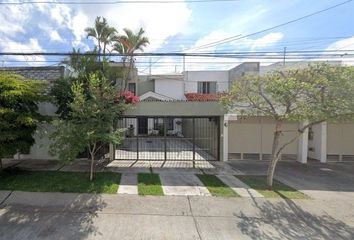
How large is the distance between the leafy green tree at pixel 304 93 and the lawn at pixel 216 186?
5.50 feet

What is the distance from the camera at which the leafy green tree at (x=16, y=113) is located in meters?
9.90

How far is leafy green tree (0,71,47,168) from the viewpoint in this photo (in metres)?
9.90

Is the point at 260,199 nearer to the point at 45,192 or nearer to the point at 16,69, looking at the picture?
the point at 45,192

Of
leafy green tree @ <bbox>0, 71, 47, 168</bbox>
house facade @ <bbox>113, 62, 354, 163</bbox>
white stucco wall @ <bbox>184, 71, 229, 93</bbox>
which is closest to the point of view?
leafy green tree @ <bbox>0, 71, 47, 168</bbox>

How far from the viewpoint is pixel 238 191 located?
977 centimetres

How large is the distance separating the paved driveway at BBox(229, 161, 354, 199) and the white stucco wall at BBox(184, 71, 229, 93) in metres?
17.5

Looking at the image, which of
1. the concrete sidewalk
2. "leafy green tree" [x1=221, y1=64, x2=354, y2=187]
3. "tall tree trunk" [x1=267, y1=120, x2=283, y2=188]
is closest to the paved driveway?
"tall tree trunk" [x1=267, y1=120, x2=283, y2=188]

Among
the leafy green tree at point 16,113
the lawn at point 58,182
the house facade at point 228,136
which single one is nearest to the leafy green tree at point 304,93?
the house facade at point 228,136

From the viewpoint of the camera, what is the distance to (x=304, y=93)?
944 centimetres

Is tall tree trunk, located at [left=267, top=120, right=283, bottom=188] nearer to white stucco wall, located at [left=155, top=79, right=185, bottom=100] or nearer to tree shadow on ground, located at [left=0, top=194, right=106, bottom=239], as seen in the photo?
tree shadow on ground, located at [left=0, top=194, right=106, bottom=239]

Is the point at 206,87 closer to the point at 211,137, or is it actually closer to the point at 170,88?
the point at 170,88

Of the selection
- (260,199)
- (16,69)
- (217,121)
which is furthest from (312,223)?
(16,69)

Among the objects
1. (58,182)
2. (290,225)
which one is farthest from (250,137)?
(58,182)

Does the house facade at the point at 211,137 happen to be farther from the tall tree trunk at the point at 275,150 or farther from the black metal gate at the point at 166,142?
the tall tree trunk at the point at 275,150
